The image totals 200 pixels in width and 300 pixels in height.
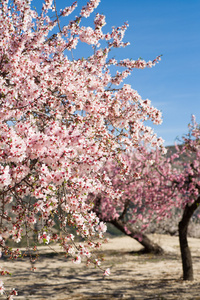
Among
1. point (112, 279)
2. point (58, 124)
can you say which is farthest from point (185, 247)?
point (58, 124)

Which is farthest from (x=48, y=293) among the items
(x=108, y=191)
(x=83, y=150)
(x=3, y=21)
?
(x=3, y=21)

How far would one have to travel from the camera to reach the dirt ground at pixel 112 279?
8.84 meters

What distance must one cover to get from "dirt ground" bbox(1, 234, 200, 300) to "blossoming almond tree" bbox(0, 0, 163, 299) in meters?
3.62

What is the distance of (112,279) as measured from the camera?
34.9 feet

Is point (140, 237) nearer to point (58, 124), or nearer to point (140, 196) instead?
point (140, 196)

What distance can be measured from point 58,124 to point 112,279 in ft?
25.7

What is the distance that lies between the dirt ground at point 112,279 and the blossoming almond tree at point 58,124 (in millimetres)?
3616

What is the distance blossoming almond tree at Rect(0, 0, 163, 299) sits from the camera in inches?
159

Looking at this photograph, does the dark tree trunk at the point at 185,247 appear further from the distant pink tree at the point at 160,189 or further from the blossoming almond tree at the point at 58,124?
the blossoming almond tree at the point at 58,124

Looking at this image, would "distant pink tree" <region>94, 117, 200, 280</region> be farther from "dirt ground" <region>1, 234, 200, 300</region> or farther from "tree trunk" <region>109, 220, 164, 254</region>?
"dirt ground" <region>1, 234, 200, 300</region>

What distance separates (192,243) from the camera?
18.3m

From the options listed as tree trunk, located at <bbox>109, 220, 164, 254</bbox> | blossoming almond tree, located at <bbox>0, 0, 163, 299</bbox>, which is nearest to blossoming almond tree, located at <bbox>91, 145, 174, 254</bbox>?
tree trunk, located at <bbox>109, 220, 164, 254</bbox>

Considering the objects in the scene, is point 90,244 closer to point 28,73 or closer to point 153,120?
point 28,73

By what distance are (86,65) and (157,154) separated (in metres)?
7.99
